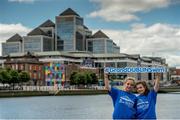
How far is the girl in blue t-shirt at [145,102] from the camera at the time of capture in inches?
320

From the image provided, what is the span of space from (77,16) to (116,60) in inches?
833

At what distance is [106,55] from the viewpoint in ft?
619

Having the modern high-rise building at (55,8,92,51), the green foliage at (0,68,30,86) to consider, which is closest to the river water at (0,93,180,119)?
the green foliage at (0,68,30,86)

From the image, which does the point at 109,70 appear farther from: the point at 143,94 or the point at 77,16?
the point at 77,16

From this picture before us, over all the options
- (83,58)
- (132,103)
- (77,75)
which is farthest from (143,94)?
(83,58)

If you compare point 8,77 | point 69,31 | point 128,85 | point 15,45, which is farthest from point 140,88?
point 15,45

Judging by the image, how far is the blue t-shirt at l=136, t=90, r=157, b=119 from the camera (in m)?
8.14

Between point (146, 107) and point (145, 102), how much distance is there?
0.08m

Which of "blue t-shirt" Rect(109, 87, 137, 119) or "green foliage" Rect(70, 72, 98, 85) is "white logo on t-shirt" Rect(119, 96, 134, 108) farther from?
"green foliage" Rect(70, 72, 98, 85)

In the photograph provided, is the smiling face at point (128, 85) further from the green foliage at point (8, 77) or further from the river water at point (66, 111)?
the green foliage at point (8, 77)

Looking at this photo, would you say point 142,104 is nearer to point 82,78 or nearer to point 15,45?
point 82,78

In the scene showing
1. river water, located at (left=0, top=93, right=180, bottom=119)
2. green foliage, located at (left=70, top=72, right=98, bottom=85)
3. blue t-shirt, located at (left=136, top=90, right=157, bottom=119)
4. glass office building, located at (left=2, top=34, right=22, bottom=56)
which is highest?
glass office building, located at (left=2, top=34, right=22, bottom=56)

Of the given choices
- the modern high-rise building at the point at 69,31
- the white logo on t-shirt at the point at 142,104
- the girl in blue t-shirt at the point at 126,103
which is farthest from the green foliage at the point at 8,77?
the white logo on t-shirt at the point at 142,104

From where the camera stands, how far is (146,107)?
816 cm
